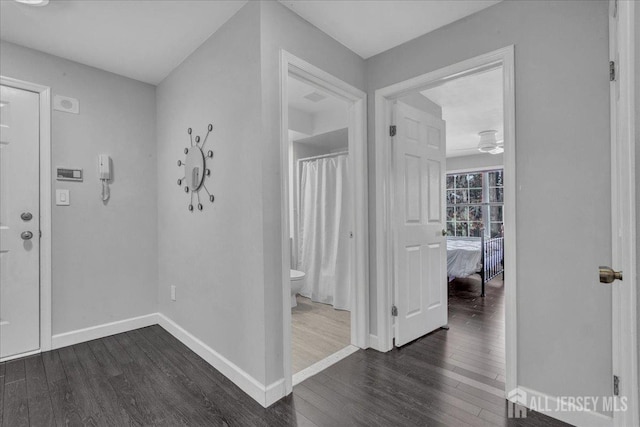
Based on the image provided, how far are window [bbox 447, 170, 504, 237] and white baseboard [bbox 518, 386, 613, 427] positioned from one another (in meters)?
5.32

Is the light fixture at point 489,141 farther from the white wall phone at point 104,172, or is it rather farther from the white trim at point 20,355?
the white trim at point 20,355

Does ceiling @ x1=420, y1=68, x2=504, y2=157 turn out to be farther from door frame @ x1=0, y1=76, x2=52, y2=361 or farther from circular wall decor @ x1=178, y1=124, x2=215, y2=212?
door frame @ x1=0, y1=76, x2=52, y2=361

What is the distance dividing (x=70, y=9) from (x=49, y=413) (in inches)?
96.2

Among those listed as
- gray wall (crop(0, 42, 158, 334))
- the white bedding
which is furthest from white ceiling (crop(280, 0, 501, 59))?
A: the white bedding

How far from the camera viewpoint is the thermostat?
2.53 m

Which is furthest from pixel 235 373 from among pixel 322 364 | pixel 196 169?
pixel 196 169

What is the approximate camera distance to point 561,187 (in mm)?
1635

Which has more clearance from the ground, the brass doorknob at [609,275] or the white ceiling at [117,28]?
the white ceiling at [117,28]

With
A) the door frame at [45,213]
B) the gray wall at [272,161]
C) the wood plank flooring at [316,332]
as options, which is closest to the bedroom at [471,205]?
the wood plank flooring at [316,332]

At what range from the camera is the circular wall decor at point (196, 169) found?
2.33 meters

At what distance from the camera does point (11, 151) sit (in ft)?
7.61

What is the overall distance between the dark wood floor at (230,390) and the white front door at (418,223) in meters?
0.28

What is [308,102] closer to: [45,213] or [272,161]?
[272,161]

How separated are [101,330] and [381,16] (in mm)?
3409
